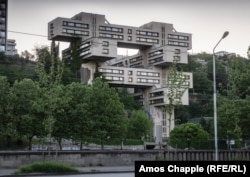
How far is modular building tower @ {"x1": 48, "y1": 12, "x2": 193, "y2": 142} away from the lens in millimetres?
120438

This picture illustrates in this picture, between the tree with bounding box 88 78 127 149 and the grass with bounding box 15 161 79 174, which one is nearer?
the grass with bounding box 15 161 79 174

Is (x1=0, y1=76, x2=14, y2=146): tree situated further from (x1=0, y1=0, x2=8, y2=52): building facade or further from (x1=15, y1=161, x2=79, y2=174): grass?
(x1=0, y1=0, x2=8, y2=52): building facade

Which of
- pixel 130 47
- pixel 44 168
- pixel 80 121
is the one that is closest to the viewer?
pixel 44 168

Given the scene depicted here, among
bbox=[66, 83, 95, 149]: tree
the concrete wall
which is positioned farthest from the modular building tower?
the concrete wall

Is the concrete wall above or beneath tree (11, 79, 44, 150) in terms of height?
beneath

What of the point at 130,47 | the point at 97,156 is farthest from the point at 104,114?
the point at 130,47

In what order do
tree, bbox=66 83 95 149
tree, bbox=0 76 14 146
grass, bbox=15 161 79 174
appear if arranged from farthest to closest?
tree, bbox=0 76 14 146 < tree, bbox=66 83 95 149 < grass, bbox=15 161 79 174

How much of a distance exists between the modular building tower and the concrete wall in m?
79.7

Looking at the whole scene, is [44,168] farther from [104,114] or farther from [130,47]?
[130,47]

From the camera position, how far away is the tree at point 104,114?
4597 centimetres

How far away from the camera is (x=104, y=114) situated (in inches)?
1842

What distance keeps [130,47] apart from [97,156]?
106 m

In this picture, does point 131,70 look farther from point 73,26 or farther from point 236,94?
point 236,94

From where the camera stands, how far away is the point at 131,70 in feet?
414
